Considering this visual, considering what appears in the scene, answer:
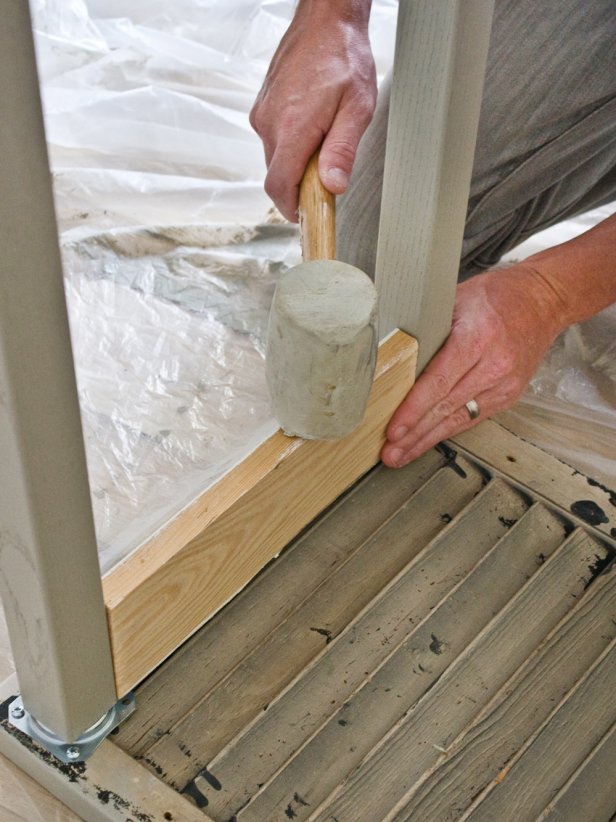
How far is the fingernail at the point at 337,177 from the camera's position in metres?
1.04

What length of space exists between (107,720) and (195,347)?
1.89 ft

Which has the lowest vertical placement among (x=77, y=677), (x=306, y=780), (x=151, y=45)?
(x=306, y=780)

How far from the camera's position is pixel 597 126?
1.37 metres

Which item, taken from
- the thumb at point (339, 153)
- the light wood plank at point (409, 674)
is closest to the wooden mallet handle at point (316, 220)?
the thumb at point (339, 153)

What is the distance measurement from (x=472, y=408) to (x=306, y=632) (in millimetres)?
357

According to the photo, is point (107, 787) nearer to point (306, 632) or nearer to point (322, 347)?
point (306, 632)

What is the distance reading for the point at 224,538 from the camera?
933 millimetres

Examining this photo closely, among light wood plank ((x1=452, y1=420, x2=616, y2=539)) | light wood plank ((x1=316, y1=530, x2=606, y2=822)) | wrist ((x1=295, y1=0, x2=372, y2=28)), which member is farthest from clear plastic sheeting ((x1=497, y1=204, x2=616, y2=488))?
wrist ((x1=295, y1=0, x2=372, y2=28))

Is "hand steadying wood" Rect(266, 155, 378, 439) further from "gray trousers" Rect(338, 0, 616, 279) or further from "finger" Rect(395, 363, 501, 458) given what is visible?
"gray trousers" Rect(338, 0, 616, 279)

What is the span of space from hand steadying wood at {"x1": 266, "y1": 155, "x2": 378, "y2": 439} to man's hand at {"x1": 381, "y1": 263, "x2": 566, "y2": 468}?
9.9 inches

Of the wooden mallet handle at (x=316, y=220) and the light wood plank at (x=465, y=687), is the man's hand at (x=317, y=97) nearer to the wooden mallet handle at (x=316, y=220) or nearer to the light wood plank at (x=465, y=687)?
the wooden mallet handle at (x=316, y=220)

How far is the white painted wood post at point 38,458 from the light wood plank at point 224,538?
1.4 inches

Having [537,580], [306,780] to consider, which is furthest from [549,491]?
[306,780]

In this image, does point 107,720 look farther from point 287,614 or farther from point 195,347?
point 195,347
